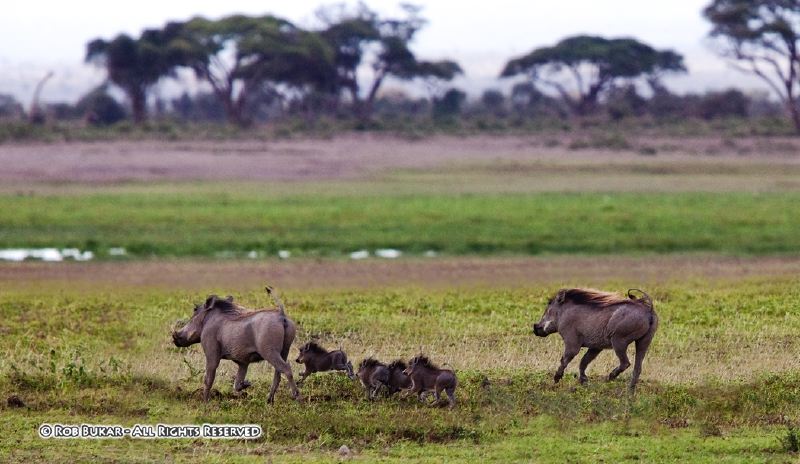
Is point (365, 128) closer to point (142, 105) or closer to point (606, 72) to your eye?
point (142, 105)

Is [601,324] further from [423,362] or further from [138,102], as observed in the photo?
[138,102]

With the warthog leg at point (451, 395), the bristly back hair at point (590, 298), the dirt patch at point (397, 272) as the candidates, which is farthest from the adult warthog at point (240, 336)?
the dirt patch at point (397, 272)

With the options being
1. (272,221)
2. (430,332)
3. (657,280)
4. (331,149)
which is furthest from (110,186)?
(430,332)

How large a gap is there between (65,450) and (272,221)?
53.7 feet

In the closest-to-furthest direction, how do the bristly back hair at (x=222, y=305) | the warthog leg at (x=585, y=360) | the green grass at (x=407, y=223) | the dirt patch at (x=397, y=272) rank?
the bristly back hair at (x=222, y=305), the warthog leg at (x=585, y=360), the dirt patch at (x=397, y=272), the green grass at (x=407, y=223)

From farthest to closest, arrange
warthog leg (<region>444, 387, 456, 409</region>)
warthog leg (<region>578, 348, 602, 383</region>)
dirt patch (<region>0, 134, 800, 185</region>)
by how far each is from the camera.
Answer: dirt patch (<region>0, 134, 800, 185</region>), warthog leg (<region>578, 348, 602, 383</region>), warthog leg (<region>444, 387, 456, 409</region>)

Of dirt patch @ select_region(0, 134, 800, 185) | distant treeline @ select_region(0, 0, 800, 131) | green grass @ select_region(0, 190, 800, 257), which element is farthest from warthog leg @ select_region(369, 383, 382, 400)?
distant treeline @ select_region(0, 0, 800, 131)

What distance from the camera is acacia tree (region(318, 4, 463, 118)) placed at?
195 feet

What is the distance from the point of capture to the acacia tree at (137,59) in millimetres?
55281

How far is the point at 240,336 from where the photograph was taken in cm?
984

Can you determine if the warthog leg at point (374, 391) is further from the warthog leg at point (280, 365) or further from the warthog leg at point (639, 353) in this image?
the warthog leg at point (639, 353)

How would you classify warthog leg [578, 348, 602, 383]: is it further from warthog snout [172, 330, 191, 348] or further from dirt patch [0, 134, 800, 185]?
dirt patch [0, 134, 800, 185]

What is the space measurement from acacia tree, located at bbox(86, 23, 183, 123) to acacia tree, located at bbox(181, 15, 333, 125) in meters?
0.92

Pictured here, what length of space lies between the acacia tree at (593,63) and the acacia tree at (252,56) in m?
9.86
